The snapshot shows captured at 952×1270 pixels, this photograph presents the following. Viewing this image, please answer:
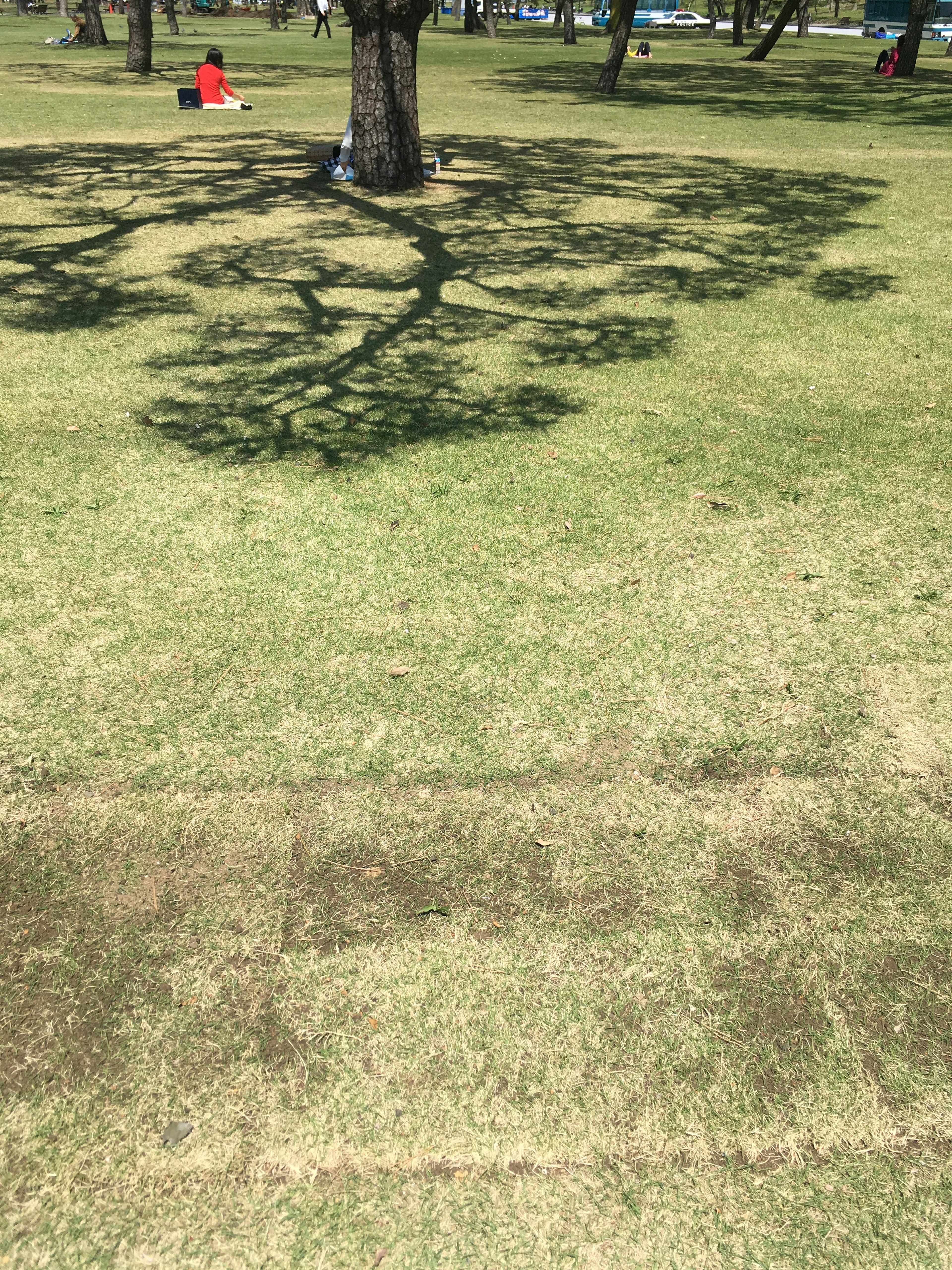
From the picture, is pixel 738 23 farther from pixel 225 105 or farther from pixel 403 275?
pixel 403 275

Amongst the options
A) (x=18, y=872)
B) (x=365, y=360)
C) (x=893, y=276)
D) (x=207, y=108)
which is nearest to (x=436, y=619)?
(x=18, y=872)

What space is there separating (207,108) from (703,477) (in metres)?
19.1

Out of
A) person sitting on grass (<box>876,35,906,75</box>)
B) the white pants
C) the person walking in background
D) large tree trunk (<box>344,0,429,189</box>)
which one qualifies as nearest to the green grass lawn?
large tree trunk (<box>344,0,429,189</box>)

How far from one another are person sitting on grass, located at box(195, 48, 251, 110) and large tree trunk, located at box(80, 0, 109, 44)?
2232 cm

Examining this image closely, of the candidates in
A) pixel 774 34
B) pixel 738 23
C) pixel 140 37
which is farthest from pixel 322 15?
pixel 774 34

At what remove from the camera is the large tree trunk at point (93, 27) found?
124 feet

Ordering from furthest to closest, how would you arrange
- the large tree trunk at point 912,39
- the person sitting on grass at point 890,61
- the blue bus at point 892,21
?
the blue bus at point 892,21, the person sitting on grass at point 890,61, the large tree trunk at point 912,39

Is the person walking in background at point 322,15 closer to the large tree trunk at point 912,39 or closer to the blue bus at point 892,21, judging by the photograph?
the large tree trunk at point 912,39

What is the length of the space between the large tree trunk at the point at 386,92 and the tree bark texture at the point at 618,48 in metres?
12.5

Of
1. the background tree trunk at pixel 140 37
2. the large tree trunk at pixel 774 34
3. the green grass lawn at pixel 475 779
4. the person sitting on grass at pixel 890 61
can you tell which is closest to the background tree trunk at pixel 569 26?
the large tree trunk at pixel 774 34

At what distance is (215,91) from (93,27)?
23652mm

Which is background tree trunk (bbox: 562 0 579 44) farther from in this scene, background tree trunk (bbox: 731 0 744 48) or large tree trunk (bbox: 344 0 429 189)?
large tree trunk (bbox: 344 0 429 189)

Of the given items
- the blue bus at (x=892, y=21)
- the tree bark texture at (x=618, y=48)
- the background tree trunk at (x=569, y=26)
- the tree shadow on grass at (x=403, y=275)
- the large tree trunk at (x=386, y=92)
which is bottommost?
the tree shadow on grass at (x=403, y=275)

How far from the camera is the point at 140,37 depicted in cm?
2688
